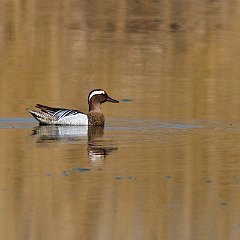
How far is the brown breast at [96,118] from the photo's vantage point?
14102mm

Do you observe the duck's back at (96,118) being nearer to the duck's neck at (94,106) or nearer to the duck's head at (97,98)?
the duck's neck at (94,106)

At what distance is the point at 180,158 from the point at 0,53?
989cm

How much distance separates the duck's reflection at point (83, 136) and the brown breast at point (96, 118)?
0.07 m

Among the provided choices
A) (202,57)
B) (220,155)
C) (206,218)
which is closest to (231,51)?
(202,57)

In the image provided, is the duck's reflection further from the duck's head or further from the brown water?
the duck's head

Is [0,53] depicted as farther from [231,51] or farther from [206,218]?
[206,218]

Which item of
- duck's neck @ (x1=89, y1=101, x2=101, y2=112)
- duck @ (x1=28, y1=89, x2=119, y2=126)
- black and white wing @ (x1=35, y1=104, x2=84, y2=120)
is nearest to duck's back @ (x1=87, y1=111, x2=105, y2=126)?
duck @ (x1=28, y1=89, x2=119, y2=126)

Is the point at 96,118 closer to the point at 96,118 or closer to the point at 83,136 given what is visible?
the point at 96,118

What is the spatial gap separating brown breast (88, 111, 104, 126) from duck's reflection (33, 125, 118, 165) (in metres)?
0.07

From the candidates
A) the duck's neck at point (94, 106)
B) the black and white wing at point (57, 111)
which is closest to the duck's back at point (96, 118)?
the duck's neck at point (94, 106)

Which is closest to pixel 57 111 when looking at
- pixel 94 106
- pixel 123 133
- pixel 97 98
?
pixel 94 106

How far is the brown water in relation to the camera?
8836mm

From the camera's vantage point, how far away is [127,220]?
8758 millimetres

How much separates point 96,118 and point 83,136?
89 cm
